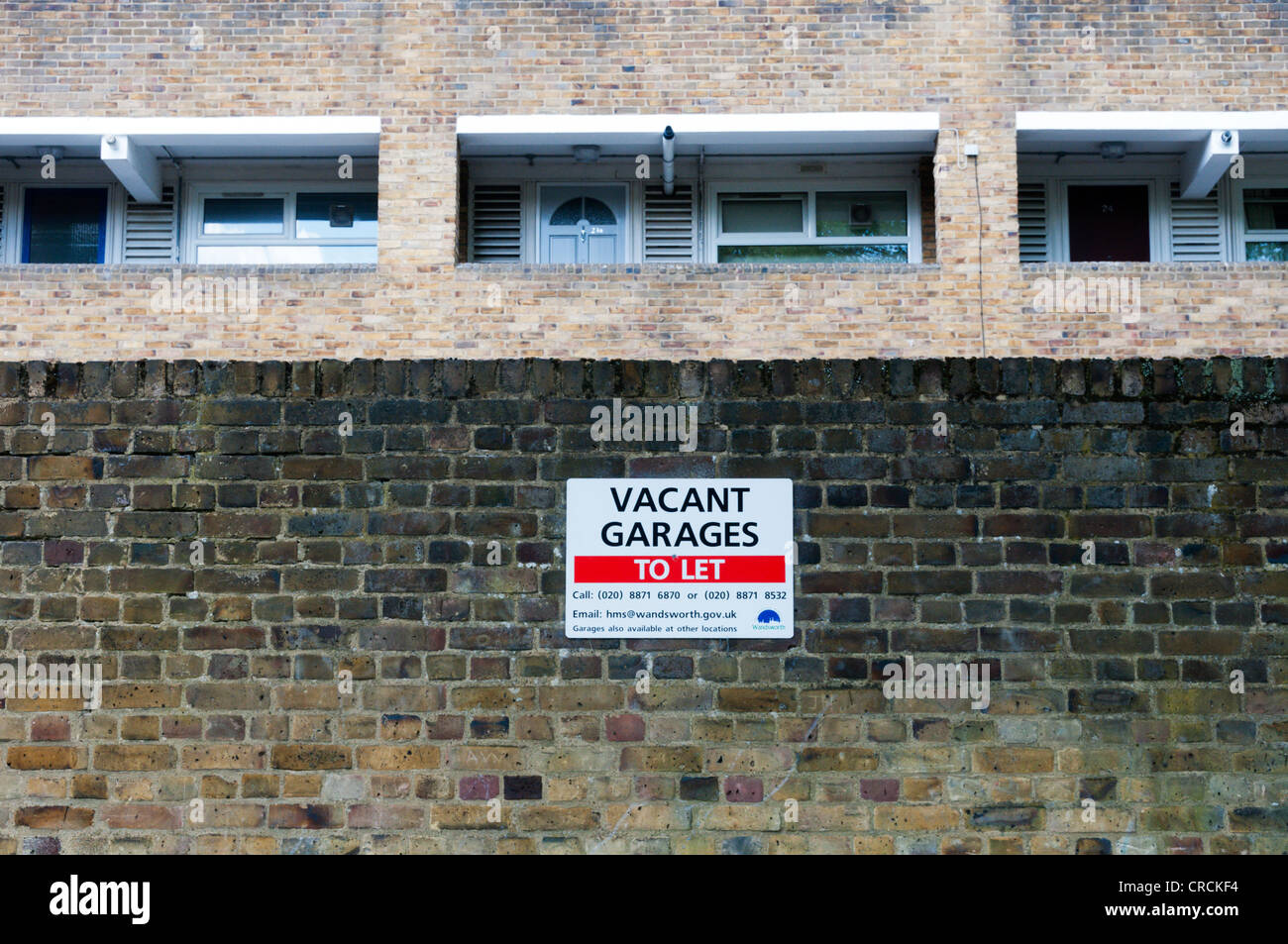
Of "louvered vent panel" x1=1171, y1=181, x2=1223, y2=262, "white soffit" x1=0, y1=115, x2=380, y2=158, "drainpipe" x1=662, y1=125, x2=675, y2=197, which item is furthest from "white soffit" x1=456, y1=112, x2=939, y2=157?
"louvered vent panel" x1=1171, y1=181, x2=1223, y2=262

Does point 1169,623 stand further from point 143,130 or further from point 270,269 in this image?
point 143,130

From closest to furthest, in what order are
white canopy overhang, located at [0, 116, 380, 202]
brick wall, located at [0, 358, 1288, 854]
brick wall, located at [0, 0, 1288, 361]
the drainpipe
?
brick wall, located at [0, 358, 1288, 854] < brick wall, located at [0, 0, 1288, 361] < the drainpipe < white canopy overhang, located at [0, 116, 380, 202]

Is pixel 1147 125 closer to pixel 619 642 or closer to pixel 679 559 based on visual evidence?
pixel 679 559

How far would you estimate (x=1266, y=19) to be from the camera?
11.9m

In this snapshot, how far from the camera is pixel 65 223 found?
12930 mm

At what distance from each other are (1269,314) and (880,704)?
898 cm

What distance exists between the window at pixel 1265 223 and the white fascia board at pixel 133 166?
38.3 ft

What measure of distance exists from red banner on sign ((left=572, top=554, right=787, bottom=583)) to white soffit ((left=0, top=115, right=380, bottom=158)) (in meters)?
8.48

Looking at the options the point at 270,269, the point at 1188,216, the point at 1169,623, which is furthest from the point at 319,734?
the point at 1188,216

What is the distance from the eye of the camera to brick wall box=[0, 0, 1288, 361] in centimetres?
1144

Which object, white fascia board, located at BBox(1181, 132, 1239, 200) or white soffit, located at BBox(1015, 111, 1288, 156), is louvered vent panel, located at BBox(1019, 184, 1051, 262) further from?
white fascia board, located at BBox(1181, 132, 1239, 200)

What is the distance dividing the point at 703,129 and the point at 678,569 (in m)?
8.07

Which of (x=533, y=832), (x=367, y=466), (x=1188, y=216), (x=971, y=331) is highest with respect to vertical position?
(x=1188, y=216)

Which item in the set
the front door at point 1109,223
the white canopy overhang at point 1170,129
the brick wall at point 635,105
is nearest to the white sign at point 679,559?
the brick wall at point 635,105
